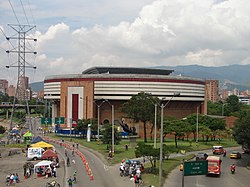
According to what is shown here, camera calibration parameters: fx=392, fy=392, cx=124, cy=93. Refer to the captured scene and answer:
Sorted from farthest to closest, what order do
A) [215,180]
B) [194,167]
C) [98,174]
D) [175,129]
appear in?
[175,129] → [98,174] → [215,180] → [194,167]

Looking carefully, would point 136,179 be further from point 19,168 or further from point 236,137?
point 236,137

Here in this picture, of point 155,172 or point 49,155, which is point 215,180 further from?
point 49,155

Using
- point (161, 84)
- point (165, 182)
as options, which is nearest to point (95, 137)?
point (161, 84)

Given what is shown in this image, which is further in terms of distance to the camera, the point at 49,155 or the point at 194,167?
the point at 49,155

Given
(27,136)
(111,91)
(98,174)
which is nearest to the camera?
(98,174)

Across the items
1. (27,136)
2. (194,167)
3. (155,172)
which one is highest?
(194,167)

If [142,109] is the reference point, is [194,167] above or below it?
below

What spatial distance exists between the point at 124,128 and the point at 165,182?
2674 inches

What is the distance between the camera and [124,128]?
108 metres

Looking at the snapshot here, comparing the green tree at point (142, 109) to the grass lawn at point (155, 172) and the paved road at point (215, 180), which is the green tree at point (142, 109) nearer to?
the grass lawn at point (155, 172)

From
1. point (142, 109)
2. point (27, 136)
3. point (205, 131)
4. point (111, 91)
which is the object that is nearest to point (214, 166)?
point (205, 131)

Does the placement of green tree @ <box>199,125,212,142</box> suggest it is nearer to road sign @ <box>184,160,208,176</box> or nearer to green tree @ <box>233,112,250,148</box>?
green tree @ <box>233,112,250,148</box>

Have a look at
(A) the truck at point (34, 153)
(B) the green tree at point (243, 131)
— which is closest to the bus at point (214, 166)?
(B) the green tree at point (243, 131)

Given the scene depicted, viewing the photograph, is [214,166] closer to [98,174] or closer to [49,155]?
[98,174]
